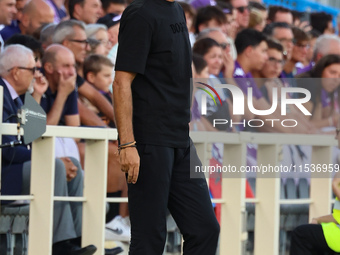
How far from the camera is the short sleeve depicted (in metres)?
3.42

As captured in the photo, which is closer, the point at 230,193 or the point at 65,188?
the point at 65,188

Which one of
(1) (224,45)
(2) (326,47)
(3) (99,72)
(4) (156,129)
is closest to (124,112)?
(4) (156,129)

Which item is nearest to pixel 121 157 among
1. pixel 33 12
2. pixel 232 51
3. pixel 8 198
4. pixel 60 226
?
pixel 8 198

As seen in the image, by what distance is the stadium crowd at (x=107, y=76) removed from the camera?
5.22 meters

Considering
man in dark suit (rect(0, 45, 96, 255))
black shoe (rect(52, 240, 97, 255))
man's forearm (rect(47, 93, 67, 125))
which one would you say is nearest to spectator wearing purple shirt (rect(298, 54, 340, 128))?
man's forearm (rect(47, 93, 67, 125))

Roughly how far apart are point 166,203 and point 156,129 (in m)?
0.33

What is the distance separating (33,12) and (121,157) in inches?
145

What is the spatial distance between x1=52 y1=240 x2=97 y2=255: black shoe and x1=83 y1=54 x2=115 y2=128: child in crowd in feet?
6.45

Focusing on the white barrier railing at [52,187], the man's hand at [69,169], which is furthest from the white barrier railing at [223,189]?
the man's hand at [69,169]

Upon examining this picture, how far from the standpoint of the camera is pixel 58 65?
239 inches

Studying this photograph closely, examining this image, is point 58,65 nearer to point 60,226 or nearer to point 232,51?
point 60,226

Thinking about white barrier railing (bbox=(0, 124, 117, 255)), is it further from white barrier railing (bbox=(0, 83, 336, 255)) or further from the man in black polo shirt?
the man in black polo shirt

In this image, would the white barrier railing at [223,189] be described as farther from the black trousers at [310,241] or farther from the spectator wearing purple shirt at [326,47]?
the spectator wearing purple shirt at [326,47]

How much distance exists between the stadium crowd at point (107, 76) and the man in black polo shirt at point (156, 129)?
0.17 meters
